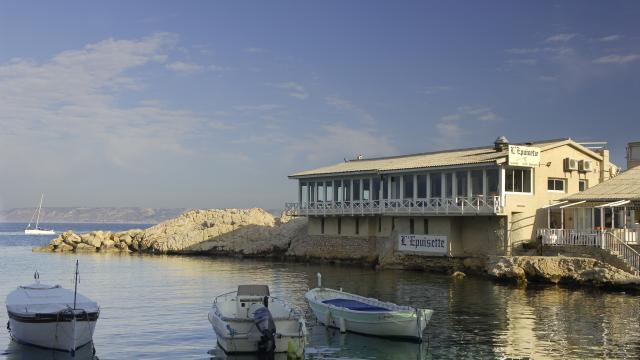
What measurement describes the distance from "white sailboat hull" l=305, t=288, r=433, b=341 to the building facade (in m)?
18.3

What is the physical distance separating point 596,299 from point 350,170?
25111mm

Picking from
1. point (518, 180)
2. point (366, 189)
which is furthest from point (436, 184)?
point (366, 189)

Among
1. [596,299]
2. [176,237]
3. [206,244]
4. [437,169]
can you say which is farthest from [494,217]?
[176,237]

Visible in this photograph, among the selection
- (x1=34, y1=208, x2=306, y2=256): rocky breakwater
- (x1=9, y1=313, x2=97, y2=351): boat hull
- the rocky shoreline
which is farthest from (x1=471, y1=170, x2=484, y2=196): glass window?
(x1=9, y1=313, x2=97, y2=351): boat hull

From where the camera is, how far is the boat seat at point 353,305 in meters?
26.9

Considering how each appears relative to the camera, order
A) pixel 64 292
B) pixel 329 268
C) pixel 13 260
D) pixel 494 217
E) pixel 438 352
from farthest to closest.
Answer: pixel 13 260 → pixel 329 268 → pixel 494 217 → pixel 64 292 → pixel 438 352

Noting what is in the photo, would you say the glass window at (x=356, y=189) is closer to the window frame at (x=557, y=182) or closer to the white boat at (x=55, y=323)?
the window frame at (x=557, y=182)

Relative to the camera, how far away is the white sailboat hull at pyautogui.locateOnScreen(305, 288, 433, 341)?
24.2 meters

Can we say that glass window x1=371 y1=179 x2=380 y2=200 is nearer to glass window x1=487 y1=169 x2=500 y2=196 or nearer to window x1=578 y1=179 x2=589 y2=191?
glass window x1=487 y1=169 x2=500 y2=196

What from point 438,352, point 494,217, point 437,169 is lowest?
point 438,352

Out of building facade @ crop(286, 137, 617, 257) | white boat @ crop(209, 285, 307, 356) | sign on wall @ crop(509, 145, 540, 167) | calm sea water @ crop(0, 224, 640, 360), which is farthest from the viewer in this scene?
building facade @ crop(286, 137, 617, 257)

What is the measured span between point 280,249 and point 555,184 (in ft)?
91.0

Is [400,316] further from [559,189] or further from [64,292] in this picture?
[559,189]

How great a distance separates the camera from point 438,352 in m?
22.9
